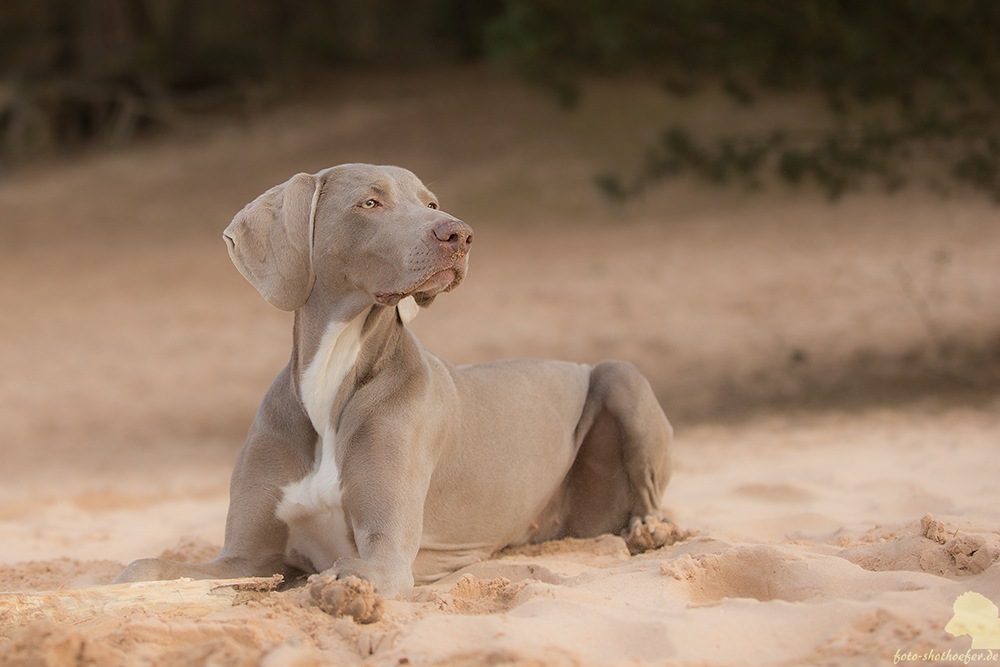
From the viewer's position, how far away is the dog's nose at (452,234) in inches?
128

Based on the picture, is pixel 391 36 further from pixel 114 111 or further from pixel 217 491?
pixel 217 491

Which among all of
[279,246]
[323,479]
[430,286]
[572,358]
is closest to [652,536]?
[323,479]

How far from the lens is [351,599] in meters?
2.83

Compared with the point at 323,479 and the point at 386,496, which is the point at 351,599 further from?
the point at 323,479

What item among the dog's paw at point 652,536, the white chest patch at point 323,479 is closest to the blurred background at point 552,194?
the dog's paw at point 652,536

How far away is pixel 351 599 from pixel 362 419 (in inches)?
32.9

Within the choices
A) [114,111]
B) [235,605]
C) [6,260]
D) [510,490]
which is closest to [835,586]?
[510,490]

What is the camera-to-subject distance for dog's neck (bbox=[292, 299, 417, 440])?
357cm

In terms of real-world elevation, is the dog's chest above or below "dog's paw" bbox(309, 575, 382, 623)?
above

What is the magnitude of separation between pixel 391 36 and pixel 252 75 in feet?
16.3

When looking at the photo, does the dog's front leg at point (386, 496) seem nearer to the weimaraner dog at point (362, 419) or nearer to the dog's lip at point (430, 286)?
the weimaraner dog at point (362, 419)

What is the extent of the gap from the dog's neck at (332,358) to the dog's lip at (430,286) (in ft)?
0.56

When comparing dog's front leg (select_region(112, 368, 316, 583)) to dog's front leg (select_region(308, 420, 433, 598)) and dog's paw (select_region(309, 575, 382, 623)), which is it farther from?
dog's paw (select_region(309, 575, 382, 623))

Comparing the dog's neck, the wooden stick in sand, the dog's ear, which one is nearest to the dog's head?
the dog's ear
